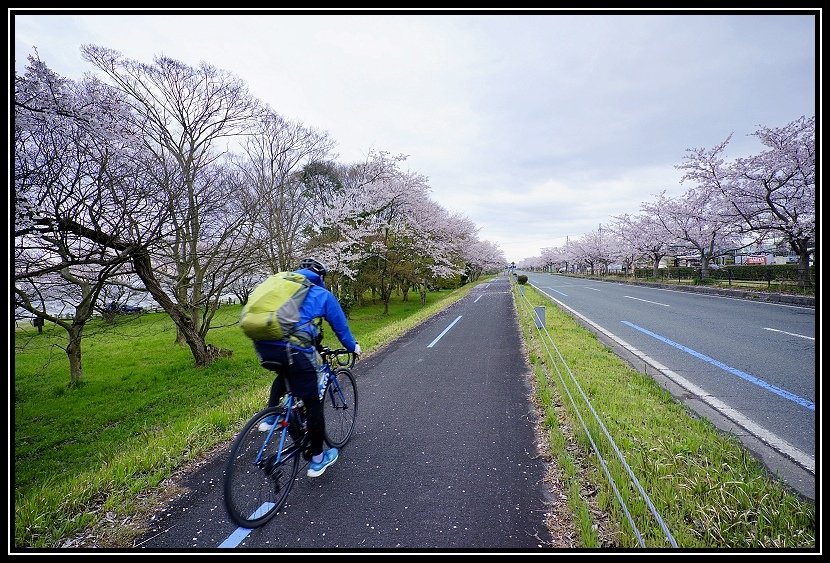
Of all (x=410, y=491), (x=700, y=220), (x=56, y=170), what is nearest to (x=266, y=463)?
(x=410, y=491)

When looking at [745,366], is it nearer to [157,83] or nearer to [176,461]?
[176,461]

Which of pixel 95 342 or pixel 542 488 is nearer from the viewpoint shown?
pixel 542 488

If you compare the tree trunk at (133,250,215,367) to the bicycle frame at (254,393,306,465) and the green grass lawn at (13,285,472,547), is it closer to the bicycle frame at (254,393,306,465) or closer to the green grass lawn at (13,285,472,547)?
the green grass lawn at (13,285,472,547)

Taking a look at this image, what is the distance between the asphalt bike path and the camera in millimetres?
2264

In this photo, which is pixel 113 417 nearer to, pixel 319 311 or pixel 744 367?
pixel 319 311

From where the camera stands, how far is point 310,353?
2686mm

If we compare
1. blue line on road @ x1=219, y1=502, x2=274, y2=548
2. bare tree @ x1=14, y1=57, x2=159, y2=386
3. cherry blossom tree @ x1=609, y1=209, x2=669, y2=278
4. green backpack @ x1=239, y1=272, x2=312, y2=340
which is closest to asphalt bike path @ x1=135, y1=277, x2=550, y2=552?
blue line on road @ x1=219, y1=502, x2=274, y2=548

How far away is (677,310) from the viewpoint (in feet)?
39.5

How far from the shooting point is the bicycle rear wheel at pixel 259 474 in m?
2.33

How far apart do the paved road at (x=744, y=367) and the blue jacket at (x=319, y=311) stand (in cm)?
373

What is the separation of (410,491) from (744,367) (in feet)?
19.7

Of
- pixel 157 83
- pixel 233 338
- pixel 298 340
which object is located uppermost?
pixel 157 83
